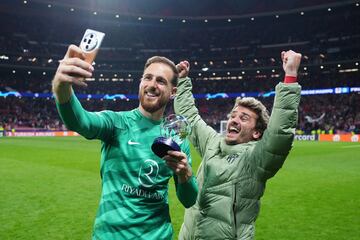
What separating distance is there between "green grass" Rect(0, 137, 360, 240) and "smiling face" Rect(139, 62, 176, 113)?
420 cm

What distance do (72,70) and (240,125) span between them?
170 cm

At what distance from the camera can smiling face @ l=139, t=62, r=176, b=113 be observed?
260cm

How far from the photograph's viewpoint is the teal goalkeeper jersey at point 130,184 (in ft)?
8.29

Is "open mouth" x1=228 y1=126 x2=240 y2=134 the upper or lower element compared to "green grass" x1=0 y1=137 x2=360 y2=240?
upper

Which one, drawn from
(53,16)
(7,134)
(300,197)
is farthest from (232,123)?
(53,16)

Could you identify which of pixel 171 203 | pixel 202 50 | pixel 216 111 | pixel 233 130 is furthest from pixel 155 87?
pixel 202 50

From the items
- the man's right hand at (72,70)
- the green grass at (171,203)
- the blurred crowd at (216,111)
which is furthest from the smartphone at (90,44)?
the blurred crowd at (216,111)

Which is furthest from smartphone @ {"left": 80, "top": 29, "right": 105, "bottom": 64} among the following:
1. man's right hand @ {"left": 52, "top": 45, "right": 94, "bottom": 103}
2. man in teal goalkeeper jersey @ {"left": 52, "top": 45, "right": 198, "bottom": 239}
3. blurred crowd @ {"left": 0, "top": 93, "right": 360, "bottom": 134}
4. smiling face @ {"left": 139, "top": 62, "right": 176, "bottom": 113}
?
blurred crowd @ {"left": 0, "top": 93, "right": 360, "bottom": 134}

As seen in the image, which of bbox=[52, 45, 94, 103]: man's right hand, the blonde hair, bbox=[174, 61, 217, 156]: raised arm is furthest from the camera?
bbox=[174, 61, 217, 156]: raised arm

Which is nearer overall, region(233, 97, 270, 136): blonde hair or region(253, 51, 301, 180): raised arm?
region(253, 51, 301, 180): raised arm

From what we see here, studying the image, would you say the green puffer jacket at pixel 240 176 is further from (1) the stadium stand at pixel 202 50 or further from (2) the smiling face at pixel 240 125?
(1) the stadium stand at pixel 202 50

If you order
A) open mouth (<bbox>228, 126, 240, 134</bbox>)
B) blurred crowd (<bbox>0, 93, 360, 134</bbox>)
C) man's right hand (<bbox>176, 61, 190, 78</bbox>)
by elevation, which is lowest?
open mouth (<bbox>228, 126, 240, 134</bbox>)

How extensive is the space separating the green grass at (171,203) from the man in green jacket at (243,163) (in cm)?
341

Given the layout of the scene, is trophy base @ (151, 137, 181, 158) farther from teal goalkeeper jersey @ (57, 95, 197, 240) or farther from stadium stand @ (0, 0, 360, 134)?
stadium stand @ (0, 0, 360, 134)
